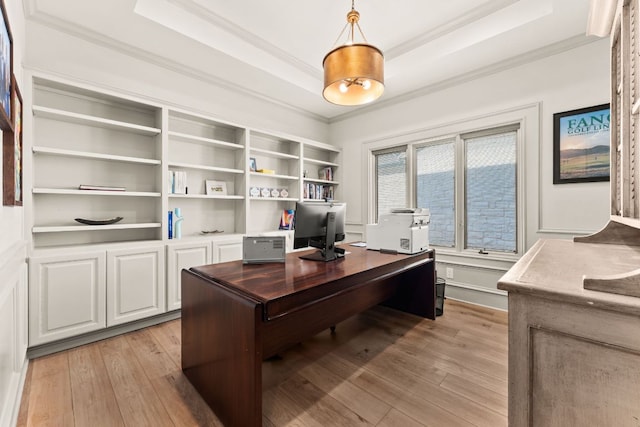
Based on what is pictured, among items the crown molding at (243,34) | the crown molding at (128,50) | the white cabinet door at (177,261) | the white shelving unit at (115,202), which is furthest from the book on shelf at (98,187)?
the crown molding at (243,34)

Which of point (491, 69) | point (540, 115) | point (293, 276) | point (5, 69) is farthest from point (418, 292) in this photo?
point (5, 69)

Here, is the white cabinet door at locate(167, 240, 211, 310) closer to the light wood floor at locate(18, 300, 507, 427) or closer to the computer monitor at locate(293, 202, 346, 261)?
the light wood floor at locate(18, 300, 507, 427)

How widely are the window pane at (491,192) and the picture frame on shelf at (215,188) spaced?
10.1ft

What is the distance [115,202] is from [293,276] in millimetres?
2230

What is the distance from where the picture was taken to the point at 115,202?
273cm

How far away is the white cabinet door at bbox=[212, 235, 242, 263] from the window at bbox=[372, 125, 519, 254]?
237 centimetres

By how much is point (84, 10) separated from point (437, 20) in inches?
121

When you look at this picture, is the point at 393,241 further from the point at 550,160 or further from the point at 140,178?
the point at 140,178

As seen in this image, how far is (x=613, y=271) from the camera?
861 mm

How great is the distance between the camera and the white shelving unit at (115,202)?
218 centimetres

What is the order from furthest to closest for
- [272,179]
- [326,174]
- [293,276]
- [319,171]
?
[319,171], [326,174], [272,179], [293,276]

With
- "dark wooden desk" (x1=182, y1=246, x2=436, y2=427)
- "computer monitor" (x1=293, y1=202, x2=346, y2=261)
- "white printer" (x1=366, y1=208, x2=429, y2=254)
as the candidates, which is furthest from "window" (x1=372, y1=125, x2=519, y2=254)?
"computer monitor" (x1=293, y1=202, x2=346, y2=261)

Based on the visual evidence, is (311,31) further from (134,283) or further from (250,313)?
(134,283)

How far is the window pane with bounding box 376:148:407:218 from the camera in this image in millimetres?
3982
